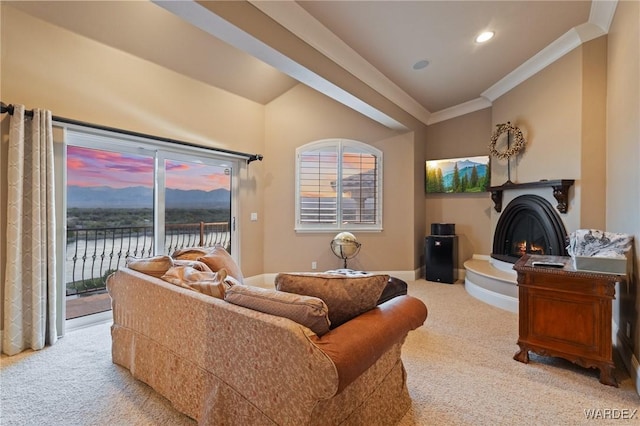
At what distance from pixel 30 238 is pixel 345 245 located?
146 inches

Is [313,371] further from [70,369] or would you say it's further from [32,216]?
[32,216]

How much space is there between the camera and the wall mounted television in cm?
521

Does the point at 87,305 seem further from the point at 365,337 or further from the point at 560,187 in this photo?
the point at 560,187

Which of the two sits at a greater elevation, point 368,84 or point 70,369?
point 368,84

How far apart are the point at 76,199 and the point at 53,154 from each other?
2.14 feet

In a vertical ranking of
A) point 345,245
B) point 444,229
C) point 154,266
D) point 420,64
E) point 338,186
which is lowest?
point 345,245

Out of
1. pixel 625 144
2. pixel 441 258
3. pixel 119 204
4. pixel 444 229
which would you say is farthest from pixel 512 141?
pixel 119 204

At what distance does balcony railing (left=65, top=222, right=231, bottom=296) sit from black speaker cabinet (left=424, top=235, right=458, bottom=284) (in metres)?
4.01

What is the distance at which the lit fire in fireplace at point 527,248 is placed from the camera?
4168 mm

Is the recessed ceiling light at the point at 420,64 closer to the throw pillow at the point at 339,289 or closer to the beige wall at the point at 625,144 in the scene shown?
the beige wall at the point at 625,144

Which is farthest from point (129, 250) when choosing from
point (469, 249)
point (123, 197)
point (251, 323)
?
point (469, 249)

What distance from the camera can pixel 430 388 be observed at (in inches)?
84.9

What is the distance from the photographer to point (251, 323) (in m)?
1.44

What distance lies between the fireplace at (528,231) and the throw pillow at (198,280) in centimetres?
391
